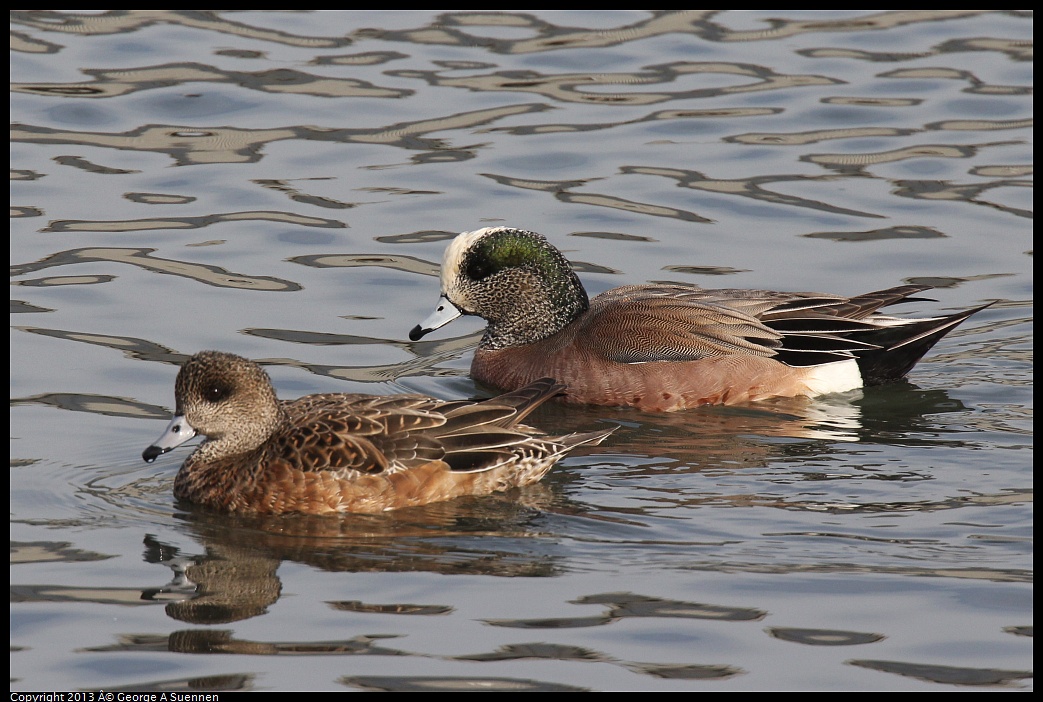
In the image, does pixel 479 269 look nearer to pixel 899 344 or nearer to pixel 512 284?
pixel 512 284

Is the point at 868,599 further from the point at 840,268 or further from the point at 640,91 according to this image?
the point at 640,91

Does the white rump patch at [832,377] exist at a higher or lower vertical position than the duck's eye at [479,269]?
lower

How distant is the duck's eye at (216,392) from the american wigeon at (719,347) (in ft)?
7.55

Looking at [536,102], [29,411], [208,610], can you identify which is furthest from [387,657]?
[536,102]

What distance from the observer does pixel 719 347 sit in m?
9.34

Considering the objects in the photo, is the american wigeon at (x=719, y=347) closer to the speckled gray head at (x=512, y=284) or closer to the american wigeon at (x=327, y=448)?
the speckled gray head at (x=512, y=284)

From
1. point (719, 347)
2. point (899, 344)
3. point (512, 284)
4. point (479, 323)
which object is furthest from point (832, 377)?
point (479, 323)

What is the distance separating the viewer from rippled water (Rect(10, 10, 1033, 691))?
606cm

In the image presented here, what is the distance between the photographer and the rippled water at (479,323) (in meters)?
6.06

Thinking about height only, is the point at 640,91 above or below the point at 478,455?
above

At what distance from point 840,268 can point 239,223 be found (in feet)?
13.8

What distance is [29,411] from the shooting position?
8602mm

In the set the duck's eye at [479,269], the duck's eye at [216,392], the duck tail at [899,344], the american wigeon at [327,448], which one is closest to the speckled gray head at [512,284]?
the duck's eye at [479,269]

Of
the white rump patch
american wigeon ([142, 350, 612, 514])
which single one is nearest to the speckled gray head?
the white rump patch
